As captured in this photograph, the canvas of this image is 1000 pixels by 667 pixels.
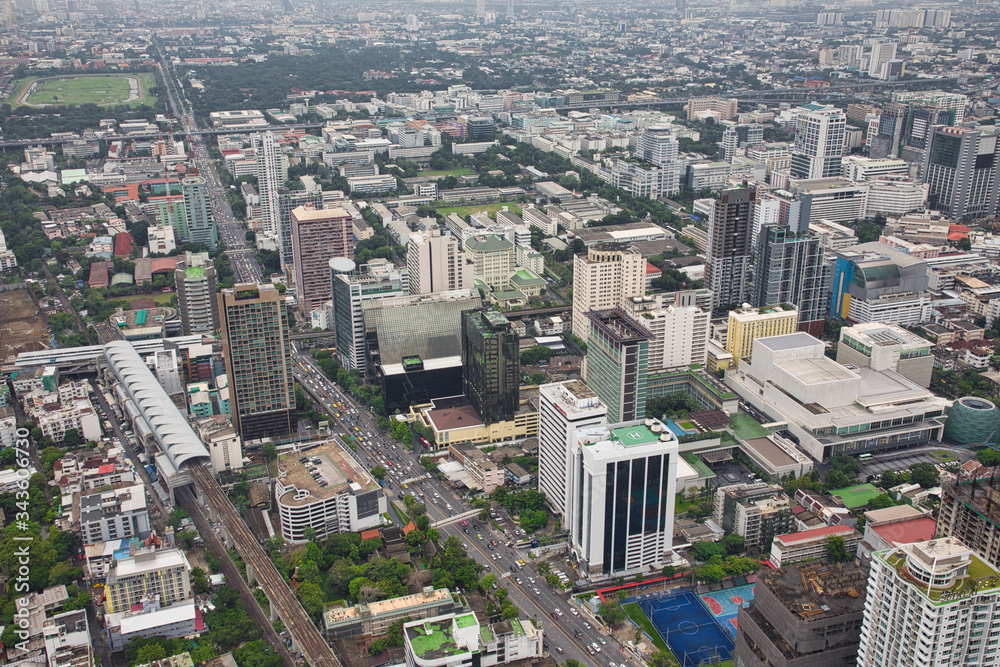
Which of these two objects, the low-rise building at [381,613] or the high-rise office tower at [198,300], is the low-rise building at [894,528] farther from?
the high-rise office tower at [198,300]

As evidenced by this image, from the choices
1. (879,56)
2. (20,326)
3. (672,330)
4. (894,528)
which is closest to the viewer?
(894,528)

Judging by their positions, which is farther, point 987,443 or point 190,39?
point 190,39

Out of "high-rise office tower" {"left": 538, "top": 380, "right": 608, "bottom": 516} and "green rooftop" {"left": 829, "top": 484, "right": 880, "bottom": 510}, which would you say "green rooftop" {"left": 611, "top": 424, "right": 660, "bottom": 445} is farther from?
"green rooftop" {"left": 829, "top": 484, "right": 880, "bottom": 510}

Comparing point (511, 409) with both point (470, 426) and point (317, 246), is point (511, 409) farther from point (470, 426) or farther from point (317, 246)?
point (317, 246)

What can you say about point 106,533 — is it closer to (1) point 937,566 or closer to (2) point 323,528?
(2) point 323,528

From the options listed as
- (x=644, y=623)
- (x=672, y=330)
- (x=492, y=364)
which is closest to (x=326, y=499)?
(x=492, y=364)

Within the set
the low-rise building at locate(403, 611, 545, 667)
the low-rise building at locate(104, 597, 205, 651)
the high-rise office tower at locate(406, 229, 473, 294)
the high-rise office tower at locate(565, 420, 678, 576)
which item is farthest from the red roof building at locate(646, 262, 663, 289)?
the low-rise building at locate(104, 597, 205, 651)

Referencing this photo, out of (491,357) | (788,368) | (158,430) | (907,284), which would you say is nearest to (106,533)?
(158,430)
